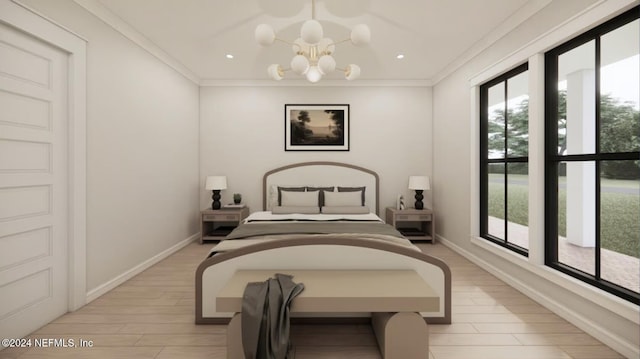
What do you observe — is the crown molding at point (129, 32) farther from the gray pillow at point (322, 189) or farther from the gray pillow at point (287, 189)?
the gray pillow at point (322, 189)

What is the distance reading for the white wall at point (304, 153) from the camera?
5117 mm

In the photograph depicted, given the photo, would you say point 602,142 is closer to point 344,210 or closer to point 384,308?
point 384,308

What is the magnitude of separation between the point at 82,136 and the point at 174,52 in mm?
1855

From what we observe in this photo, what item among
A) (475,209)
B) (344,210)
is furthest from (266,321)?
(475,209)

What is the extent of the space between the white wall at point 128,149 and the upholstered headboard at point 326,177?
4.88 ft

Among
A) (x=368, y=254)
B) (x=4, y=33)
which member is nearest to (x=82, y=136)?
(x=4, y=33)

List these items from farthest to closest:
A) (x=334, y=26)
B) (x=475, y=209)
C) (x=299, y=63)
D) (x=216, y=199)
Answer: (x=216, y=199)
(x=475, y=209)
(x=334, y=26)
(x=299, y=63)

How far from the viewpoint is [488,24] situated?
316cm

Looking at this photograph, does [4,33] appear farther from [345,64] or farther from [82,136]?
[345,64]

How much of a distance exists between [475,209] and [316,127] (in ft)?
8.88

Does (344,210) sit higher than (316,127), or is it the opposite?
(316,127)

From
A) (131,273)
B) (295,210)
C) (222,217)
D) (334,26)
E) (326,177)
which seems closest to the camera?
(334,26)

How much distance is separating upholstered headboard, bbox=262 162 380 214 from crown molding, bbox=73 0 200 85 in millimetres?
2073

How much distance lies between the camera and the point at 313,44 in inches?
110
